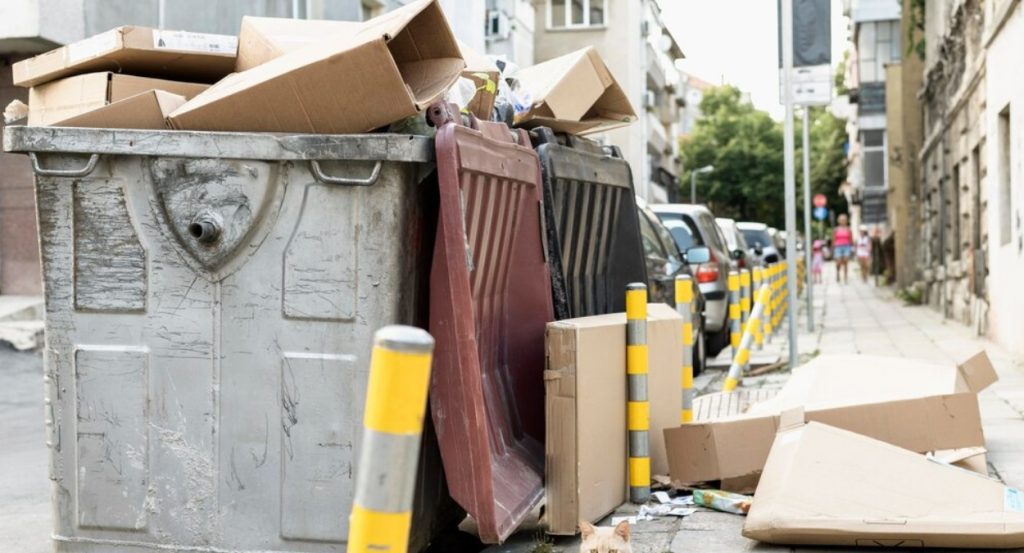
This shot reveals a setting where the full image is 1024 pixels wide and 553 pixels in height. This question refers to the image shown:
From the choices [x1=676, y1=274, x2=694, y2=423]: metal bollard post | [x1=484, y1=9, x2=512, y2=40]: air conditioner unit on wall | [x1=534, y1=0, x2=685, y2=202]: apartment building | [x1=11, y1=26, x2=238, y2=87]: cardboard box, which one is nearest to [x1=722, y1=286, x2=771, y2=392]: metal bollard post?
[x1=676, y1=274, x2=694, y2=423]: metal bollard post

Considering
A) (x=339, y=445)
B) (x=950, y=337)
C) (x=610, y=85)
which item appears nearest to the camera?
(x=339, y=445)

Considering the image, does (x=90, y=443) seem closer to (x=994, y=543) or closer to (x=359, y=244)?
(x=359, y=244)

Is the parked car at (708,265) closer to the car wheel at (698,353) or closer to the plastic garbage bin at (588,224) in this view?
the car wheel at (698,353)

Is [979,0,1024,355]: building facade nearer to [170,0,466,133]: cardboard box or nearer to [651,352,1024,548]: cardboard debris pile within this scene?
[651,352,1024,548]: cardboard debris pile

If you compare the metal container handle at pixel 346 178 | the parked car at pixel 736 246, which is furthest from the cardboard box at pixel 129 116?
the parked car at pixel 736 246

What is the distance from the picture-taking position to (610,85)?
7.22 meters

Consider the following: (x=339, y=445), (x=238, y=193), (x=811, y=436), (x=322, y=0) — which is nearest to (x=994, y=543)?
(x=811, y=436)

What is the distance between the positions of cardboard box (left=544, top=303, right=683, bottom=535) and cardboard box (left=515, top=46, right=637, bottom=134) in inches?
38.7

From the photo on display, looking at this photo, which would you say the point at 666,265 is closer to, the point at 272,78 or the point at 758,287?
the point at 758,287

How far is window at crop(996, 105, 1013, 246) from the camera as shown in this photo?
16500mm

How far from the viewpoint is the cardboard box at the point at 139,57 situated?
526 cm

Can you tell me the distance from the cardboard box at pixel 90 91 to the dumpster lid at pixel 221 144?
11.3 inches

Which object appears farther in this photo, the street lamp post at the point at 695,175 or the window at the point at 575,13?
the street lamp post at the point at 695,175

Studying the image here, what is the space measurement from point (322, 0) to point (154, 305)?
59.7 feet
